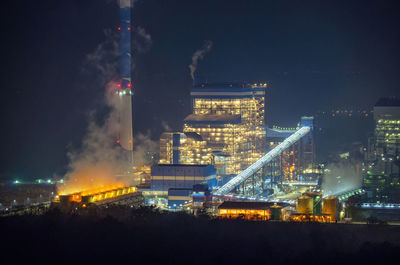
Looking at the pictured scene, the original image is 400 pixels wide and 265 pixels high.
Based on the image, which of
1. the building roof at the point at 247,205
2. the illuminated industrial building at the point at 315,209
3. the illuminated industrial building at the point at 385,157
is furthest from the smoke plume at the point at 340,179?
the building roof at the point at 247,205

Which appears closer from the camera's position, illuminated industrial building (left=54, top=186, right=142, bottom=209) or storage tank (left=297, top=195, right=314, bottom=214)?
storage tank (left=297, top=195, right=314, bottom=214)

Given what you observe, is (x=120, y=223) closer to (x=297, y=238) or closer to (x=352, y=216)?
(x=297, y=238)

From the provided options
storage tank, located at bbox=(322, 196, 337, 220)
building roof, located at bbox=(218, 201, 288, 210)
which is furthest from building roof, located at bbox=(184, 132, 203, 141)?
storage tank, located at bbox=(322, 196, 337, 220)

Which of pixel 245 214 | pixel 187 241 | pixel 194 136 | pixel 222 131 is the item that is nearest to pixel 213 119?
pixel 222 131

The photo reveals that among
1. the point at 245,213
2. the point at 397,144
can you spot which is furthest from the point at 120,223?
the point at 397,144

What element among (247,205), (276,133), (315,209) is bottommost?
(315,209)

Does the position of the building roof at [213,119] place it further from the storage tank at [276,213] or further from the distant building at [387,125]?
the storage tank at [276,213]

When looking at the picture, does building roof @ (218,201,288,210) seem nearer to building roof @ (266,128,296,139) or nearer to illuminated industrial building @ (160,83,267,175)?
illuminated industrial building @ (160,83,267,175)

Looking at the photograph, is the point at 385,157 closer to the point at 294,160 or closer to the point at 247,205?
the point at 294,160
